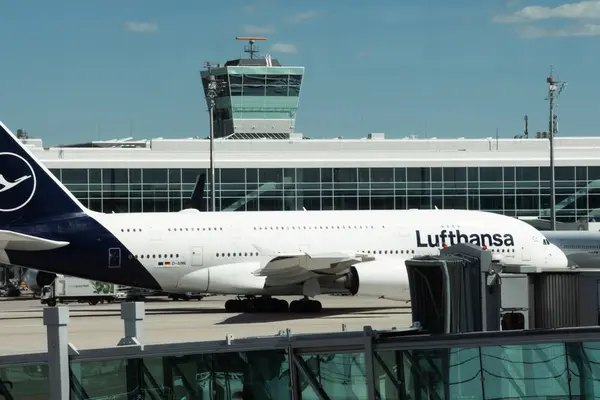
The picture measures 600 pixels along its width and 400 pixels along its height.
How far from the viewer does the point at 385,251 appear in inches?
1692

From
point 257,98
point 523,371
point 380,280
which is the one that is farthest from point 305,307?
point 257,98

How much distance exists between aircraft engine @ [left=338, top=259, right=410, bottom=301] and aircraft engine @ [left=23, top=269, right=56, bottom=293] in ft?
85.2

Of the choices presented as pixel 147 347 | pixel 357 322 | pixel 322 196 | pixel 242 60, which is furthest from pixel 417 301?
pixel 242 60

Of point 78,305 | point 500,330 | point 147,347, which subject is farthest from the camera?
point 78,305

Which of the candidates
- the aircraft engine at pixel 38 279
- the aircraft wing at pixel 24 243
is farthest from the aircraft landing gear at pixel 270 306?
the aircraft engine at pixel 38 279

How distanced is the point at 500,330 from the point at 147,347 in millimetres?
4082

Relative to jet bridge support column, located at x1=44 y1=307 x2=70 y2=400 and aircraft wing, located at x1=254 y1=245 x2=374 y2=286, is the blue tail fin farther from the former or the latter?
jet bridge support column, located at x1=44 y1=307 x2=70 y2=400

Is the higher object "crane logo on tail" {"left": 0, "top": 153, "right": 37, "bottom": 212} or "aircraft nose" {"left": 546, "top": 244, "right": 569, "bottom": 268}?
"crane logo on tail" {"left": 0, "top": 153, "right": 37, "bottom": 212}

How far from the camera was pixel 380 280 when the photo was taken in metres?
40.0

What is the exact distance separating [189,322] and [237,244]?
192 inches

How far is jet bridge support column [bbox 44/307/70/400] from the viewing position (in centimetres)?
1209

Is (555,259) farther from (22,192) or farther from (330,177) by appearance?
(330,177)

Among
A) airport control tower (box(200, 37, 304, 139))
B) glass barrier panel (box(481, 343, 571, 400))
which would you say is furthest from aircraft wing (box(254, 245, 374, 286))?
airport control tower (box(200, 37, 304, 139))

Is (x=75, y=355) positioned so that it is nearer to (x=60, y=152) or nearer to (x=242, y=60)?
(x=60, y=152)
